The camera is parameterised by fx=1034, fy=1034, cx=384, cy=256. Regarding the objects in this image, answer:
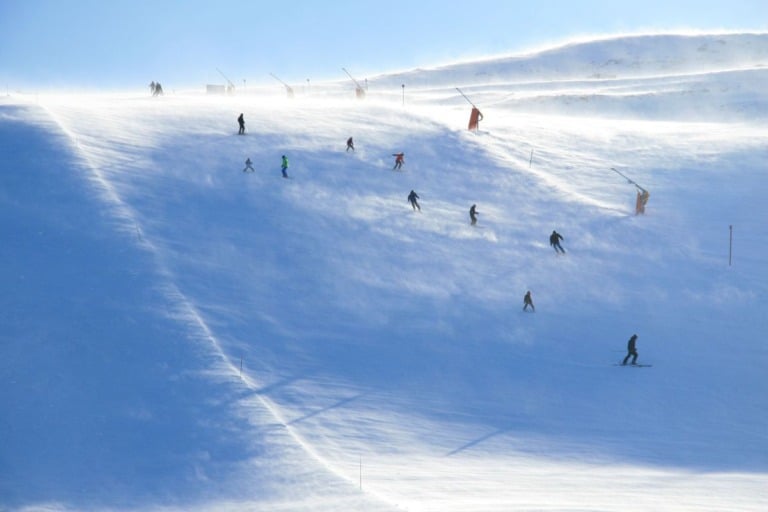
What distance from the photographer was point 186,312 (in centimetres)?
3575

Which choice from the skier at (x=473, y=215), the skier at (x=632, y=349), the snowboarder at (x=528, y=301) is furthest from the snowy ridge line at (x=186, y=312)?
the skier at (x=473, y=215)

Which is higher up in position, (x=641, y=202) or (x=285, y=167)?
(x=285, y=167)

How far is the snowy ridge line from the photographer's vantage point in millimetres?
29281

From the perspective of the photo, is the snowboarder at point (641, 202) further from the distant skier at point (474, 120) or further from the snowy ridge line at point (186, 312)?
the snowy ridge line at point (186, 312)

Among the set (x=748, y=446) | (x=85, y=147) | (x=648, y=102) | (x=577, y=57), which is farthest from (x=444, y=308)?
(x=577, y=57)

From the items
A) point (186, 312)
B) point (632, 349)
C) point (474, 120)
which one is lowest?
point (632, 349)

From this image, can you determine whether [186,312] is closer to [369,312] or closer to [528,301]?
[369,312]

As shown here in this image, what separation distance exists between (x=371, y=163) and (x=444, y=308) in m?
13.1

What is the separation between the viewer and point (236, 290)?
38406mm

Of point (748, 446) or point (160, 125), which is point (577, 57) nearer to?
point (160, 125)

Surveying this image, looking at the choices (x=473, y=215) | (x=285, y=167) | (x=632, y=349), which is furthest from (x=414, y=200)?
(x=632, y=349)

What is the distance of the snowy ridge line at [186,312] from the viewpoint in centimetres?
2928

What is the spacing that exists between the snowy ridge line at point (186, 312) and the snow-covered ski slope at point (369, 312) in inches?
5.3

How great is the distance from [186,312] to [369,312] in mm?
7018
